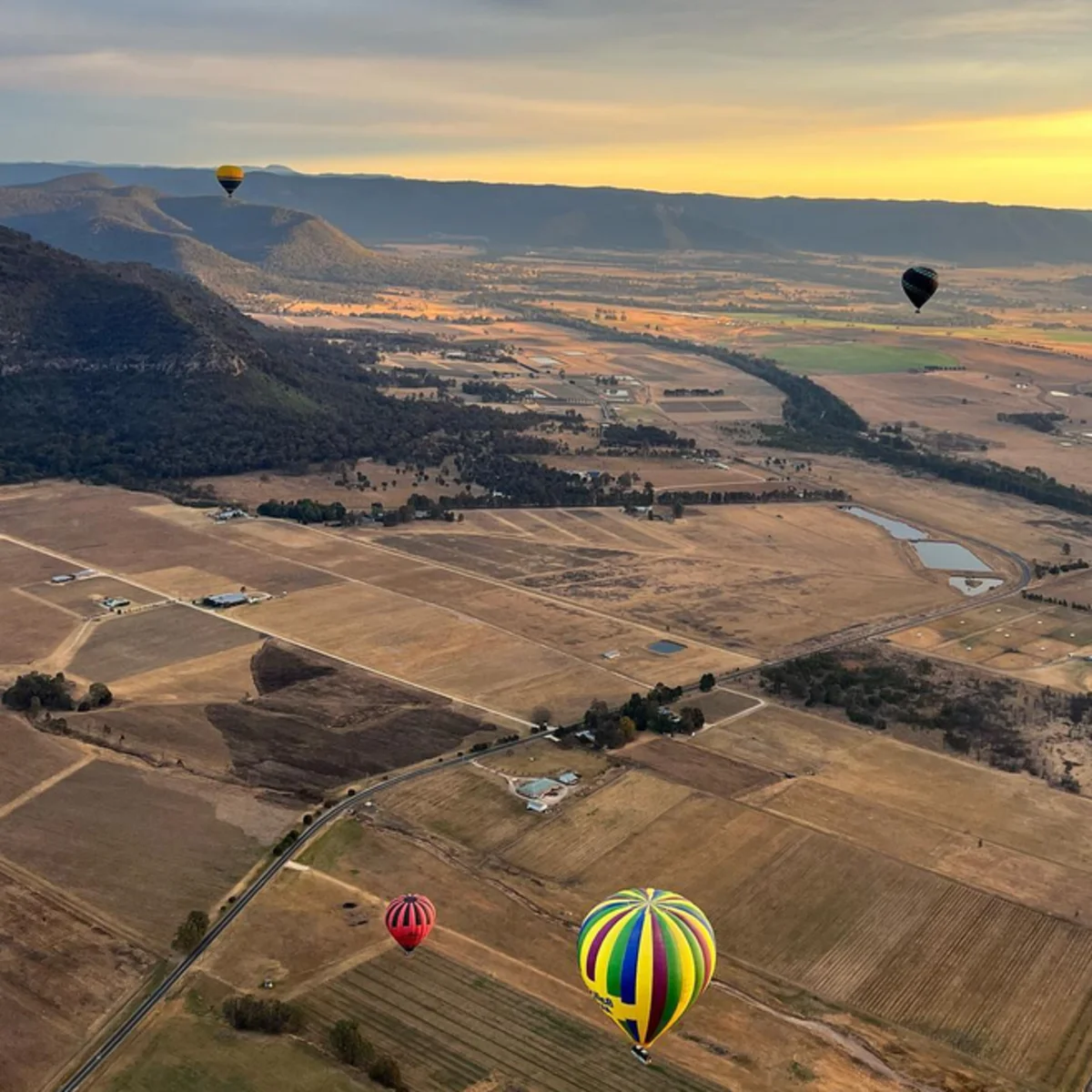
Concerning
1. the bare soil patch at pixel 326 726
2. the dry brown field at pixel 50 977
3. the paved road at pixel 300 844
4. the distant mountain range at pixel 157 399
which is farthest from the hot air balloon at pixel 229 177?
the dry brown field at pixel 50 977

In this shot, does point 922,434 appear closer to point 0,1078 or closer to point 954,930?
point 954,930

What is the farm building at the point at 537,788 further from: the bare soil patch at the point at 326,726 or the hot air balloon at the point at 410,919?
the hot air balloon at the point at 410,919

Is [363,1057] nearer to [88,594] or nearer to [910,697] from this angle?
[910,697]

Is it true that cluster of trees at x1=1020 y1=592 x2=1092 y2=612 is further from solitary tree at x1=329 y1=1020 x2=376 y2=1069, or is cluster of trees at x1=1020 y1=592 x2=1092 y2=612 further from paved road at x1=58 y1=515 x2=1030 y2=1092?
solitary tree at x1=329 y1=1020 x2=376 y2=1069

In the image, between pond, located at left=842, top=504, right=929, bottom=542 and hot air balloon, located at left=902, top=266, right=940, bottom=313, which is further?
pond, located at left=842, top=504, right=929, bottom=542

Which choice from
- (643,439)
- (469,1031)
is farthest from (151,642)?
(643,439)

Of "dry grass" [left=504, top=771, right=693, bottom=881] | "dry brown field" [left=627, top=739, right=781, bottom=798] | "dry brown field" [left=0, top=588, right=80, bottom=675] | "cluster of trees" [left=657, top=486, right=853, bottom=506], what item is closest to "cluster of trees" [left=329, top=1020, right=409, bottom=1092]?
"dry grass" [left=504, top=771, right=693, bottom=881]

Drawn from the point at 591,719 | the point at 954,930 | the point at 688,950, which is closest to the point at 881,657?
the point at 591,719
